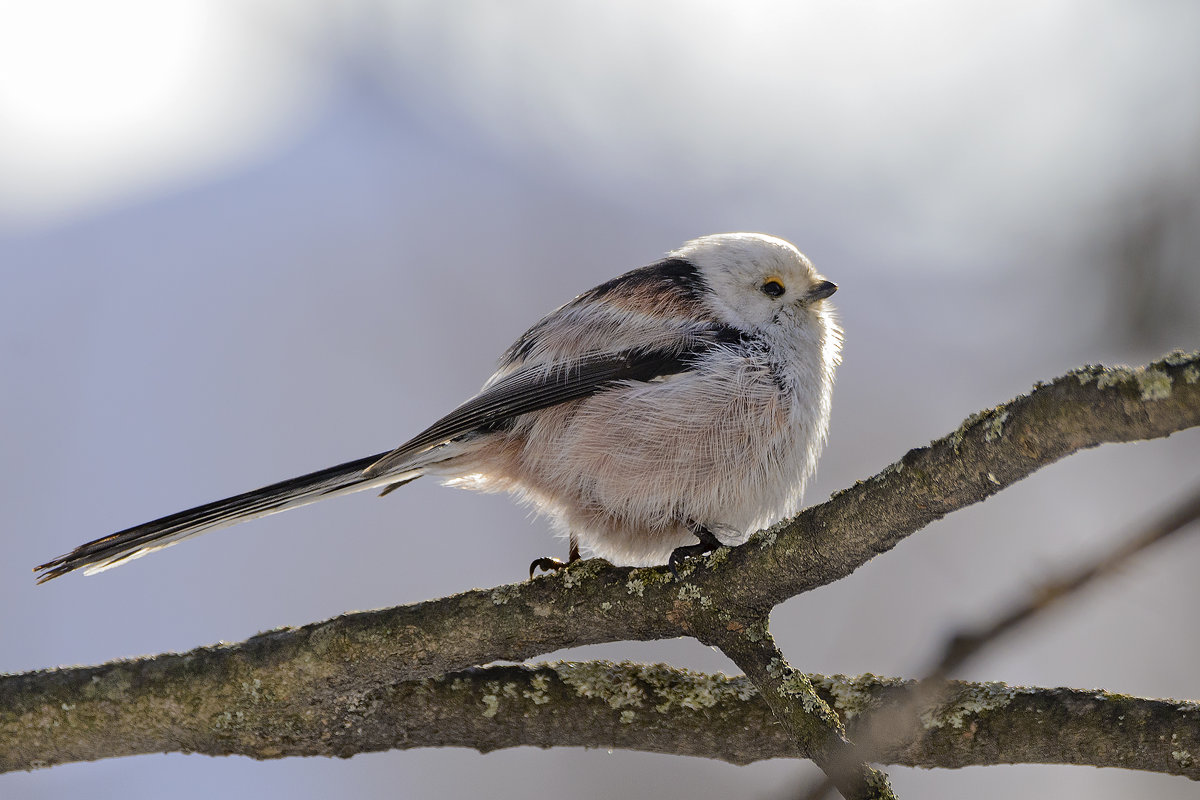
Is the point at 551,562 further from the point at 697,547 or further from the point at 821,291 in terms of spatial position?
the point at 821,291

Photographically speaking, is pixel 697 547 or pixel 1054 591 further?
pixel 697 547

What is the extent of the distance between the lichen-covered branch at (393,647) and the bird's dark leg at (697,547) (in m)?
0.14

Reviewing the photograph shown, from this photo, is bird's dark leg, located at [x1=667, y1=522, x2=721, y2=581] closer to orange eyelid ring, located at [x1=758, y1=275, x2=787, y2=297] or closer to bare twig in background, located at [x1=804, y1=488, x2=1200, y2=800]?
orange eyelid ring, located at [x1=758, y1=275, x2=787, y2=297]

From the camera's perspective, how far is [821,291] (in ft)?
8.64

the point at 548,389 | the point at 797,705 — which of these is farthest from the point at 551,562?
the point at 797,705

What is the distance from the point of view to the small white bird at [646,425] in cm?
223

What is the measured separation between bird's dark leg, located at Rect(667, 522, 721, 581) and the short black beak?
2.45 feet

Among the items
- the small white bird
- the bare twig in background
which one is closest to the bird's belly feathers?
the small white bird

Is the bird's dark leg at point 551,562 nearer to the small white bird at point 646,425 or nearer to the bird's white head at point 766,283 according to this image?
the small white bird at point 646,425

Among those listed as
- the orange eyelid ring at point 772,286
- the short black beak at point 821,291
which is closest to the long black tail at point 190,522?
the orange eyelid ring at point 772,286

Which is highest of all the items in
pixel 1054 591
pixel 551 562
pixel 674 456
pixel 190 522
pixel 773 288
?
pixel 773 288

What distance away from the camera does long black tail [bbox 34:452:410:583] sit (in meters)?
2.14

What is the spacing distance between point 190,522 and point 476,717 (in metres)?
0.79

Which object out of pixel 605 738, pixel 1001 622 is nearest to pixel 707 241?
pixel 605 738
